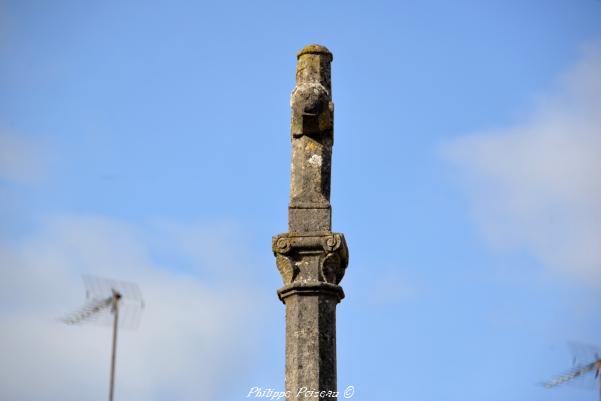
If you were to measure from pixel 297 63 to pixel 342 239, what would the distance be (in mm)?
2196

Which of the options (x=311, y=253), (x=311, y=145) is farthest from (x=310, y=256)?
(x=311, y=145)

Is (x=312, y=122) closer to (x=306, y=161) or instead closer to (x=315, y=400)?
(x=306, y=161)

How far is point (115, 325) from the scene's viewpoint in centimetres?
1445

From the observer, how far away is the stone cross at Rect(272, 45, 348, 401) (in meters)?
14.0

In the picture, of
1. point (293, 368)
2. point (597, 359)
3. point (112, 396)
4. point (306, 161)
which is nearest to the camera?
point (112, 396)

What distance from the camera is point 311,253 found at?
1434 centimetres

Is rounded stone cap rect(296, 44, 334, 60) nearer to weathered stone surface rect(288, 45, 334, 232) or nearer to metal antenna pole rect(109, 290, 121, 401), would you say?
weathered stone surface rect(288, 45, 334, 232)

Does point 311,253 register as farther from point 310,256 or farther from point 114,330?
point 114,330

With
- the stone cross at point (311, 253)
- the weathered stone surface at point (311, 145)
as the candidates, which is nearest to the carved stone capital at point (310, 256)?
the stone cross at point (311, 253)

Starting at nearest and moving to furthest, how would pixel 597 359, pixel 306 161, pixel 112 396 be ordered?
pixel 112 396
pixel 306 161
pixel 597 359

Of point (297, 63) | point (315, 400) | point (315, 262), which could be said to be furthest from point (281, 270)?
point (297, 63)

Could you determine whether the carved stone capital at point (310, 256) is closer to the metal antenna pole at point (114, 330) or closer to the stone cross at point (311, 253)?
the stone cross at point (311, 253)

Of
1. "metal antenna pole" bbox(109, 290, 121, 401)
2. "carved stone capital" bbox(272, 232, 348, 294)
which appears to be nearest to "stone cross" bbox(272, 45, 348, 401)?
"carved stone capital" bbox(272, 232, 348, 294)

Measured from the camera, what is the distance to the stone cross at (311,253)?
45.8ft
